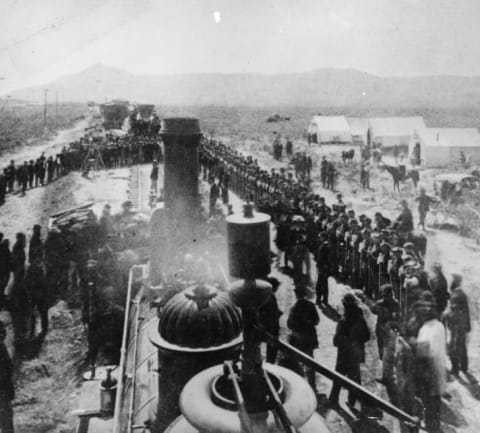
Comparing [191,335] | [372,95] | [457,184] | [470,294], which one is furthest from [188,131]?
[372,95]

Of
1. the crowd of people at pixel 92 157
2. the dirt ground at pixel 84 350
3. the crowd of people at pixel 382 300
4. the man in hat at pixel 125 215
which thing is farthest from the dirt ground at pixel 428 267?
the crowd of people at pixel 92 157

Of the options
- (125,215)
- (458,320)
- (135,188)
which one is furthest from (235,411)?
(135,188)

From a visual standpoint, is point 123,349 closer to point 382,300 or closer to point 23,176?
point 382,300

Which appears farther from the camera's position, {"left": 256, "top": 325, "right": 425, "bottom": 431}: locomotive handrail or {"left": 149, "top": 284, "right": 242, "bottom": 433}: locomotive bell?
{"left": 149, "top": 284, "right": 242, "bottom": 433}: locomotive bell

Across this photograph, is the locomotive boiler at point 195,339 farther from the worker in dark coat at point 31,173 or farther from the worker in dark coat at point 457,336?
the worker in dark coat at point 31,173

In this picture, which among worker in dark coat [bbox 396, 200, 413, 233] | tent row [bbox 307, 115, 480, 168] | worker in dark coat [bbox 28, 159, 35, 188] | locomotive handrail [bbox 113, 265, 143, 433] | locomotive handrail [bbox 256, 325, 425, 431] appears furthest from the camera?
tent row [bbox 307, 115, 480, 168]

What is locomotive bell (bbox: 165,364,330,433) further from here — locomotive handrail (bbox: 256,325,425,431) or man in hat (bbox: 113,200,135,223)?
man in hat (bbox: 113,200,135,223)

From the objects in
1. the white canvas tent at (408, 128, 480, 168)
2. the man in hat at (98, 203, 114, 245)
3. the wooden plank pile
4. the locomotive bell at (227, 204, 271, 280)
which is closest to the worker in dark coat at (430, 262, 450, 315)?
the locomotive bell at (227, 204, 271, 280)
